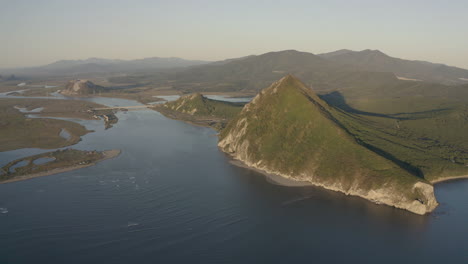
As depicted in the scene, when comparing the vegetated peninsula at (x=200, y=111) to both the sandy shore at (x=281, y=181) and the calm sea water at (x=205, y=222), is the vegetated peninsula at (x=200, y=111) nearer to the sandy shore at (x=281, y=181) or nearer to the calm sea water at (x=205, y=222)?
the sandy shore at (x=281, y=181)

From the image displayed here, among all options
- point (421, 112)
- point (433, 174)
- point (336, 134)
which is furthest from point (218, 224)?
point (421, 112)

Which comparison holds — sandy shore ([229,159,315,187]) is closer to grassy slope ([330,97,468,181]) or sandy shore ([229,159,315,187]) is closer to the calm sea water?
the calm sea water

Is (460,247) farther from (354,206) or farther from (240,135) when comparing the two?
(240,135)

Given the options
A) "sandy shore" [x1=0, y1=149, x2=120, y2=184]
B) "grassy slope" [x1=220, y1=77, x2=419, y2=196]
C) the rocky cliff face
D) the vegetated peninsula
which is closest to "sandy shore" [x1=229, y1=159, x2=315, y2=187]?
the rocky cliff face

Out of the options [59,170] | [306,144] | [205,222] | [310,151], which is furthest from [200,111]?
[205,222]

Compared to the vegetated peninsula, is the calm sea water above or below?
below
